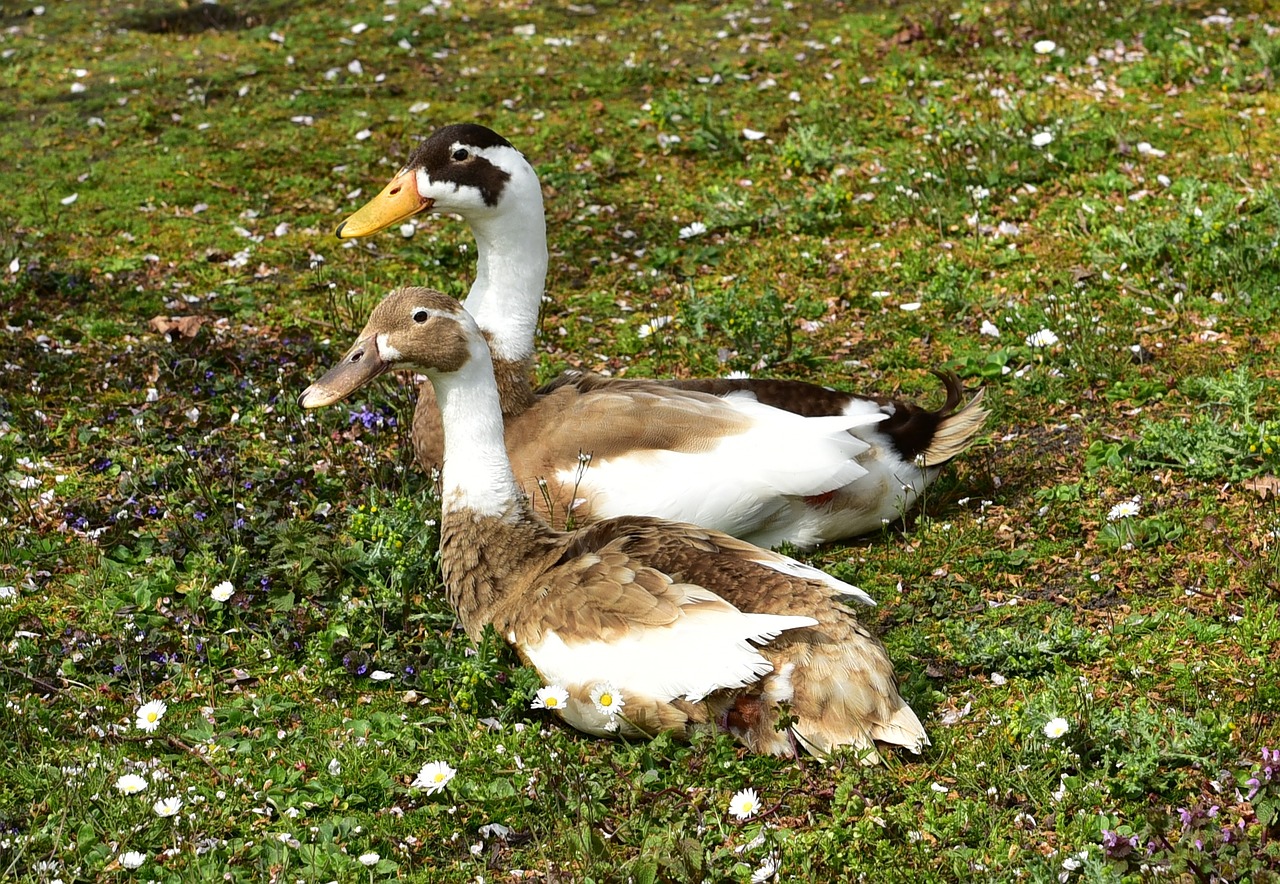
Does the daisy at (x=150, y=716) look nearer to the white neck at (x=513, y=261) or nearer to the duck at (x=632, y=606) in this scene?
the duck at (x=632, y=606)

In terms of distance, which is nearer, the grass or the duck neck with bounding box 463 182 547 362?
the grass

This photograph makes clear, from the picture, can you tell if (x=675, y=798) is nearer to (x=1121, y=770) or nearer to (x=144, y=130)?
(x=1121, y=770)

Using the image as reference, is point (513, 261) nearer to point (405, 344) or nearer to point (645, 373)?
point (645, 373)

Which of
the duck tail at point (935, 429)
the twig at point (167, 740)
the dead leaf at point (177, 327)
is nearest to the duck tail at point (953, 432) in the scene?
the duck tail at point (935, 429)

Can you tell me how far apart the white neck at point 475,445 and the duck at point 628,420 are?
1.40ft

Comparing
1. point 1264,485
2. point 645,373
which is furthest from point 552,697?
point 1264,485

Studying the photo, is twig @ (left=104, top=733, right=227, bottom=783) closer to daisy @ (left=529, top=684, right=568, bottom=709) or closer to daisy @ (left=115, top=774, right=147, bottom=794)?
daisy @ (left=115, top=774, right=147, bottom=794)

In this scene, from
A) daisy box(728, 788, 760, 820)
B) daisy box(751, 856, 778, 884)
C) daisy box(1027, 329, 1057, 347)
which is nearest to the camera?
daisy box(751, 856, 778, 884)

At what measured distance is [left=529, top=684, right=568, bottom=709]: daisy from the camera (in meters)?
4.61

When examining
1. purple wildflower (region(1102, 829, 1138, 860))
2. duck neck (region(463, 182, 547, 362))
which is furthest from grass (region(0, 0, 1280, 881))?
duck neck (region(463, 182, 547, 362))

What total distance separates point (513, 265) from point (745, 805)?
10.8 feet

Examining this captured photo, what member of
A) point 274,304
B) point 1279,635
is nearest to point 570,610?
point 1279,635

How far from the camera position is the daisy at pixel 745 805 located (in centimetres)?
417

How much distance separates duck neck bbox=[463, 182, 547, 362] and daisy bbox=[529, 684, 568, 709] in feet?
7.39
